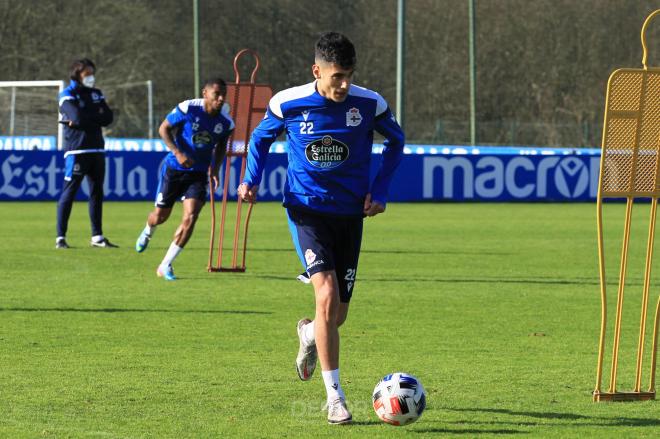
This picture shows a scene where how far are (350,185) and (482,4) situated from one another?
5880 centimetres

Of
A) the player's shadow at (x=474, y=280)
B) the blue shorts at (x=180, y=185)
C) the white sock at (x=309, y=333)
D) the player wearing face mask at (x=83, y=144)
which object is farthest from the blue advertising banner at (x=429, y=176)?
the white sock at (x=309, y=333)

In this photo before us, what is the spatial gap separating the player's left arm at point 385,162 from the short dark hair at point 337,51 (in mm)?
491

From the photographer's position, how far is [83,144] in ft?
58.8

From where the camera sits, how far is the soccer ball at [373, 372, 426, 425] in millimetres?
6719

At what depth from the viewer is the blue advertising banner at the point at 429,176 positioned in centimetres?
2923

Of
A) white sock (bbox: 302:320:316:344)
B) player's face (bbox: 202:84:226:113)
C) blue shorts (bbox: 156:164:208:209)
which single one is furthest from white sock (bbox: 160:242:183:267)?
white sock (bbox: 302:320:316:344)

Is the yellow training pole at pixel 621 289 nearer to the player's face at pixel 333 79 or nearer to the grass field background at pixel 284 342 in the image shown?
the grass field background at pixel 284 342

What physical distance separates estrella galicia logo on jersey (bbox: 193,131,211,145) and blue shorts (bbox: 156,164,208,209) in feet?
1.12

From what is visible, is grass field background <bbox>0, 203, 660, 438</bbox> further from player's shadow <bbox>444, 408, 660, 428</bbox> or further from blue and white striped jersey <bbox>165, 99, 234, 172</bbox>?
blue and white striped jersey <bbox>165, 99, 234, 172</bbox>

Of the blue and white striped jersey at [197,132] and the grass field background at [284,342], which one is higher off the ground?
the blue and white striped jersey at [197,132]

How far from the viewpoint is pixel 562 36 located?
64.0 meters

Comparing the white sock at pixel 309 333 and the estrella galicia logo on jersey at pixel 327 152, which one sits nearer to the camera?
the estrella galicia logo on jersey at pixel 327 152

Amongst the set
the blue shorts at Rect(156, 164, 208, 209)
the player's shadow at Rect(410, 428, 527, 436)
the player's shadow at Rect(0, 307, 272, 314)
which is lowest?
the player's shadow at Rect(0, 307, 272, 314)

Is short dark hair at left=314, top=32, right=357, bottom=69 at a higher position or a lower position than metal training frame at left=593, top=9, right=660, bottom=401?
higher
